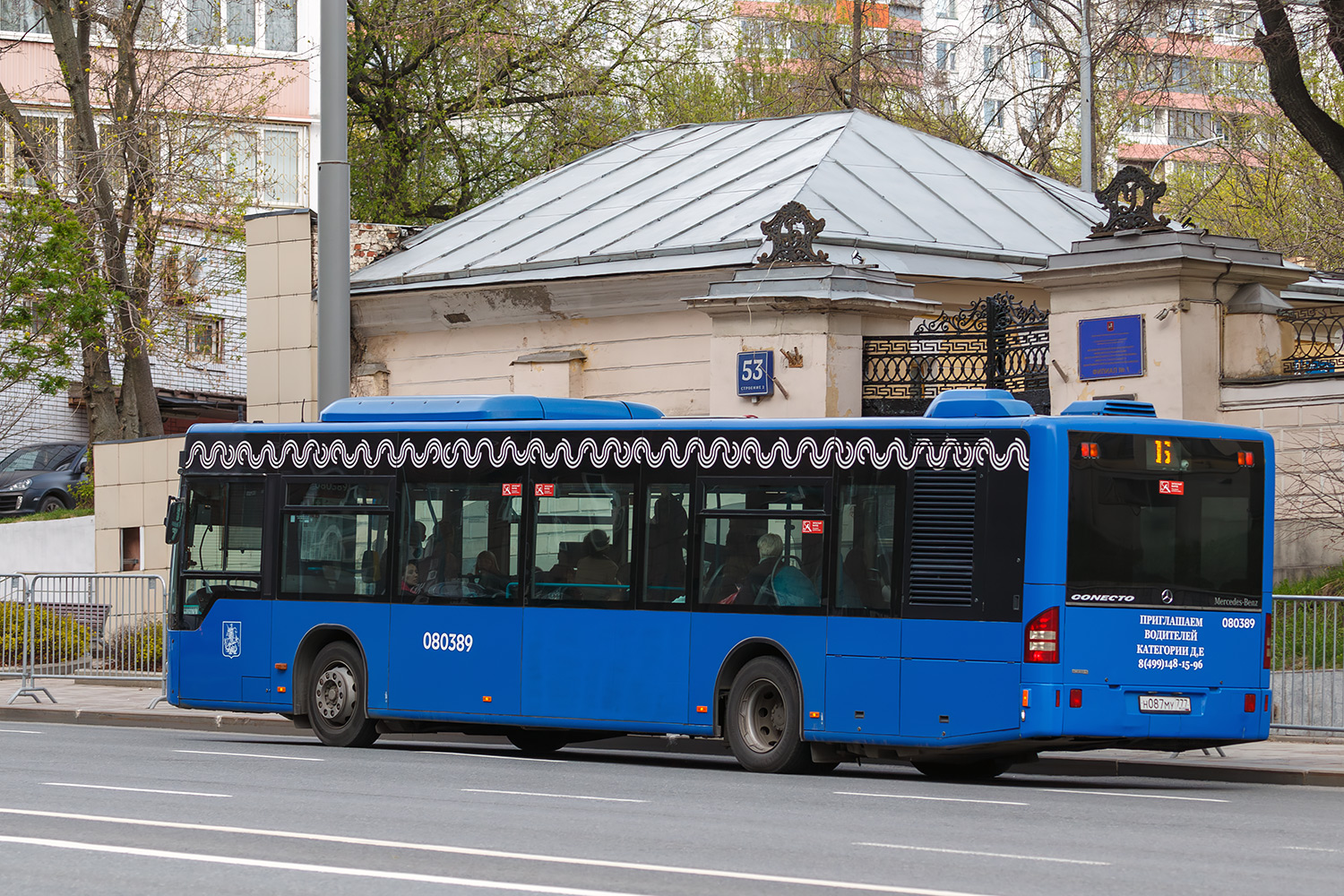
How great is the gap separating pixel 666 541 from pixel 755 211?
975 centimetres

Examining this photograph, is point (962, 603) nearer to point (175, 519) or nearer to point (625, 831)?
point (625, 831)

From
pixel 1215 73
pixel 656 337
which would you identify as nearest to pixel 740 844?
pixel 656 337

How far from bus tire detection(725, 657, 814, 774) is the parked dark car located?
27.0 metres

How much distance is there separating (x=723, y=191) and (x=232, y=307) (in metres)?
27.3

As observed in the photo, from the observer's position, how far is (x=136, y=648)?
73.6 feet

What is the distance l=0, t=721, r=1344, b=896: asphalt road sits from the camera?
8.38 metres

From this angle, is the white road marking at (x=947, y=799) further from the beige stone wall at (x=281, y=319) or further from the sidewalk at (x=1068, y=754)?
the beige stone wall at (x=281, y=319)

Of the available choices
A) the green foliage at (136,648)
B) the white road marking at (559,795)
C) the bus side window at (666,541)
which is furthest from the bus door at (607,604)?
the green foliage at (136,648)

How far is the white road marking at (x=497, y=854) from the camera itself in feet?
26.8

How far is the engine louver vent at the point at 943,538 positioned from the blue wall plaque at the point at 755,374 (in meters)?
6.73

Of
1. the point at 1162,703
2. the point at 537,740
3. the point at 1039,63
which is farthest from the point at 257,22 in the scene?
the point at 1162,703

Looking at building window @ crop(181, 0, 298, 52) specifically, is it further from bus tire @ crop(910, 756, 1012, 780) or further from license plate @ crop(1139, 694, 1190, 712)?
license plate @ crop(1139, 694, 1190, 712)

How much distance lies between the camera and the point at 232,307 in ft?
164

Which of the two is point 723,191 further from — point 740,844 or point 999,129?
point 999,129
